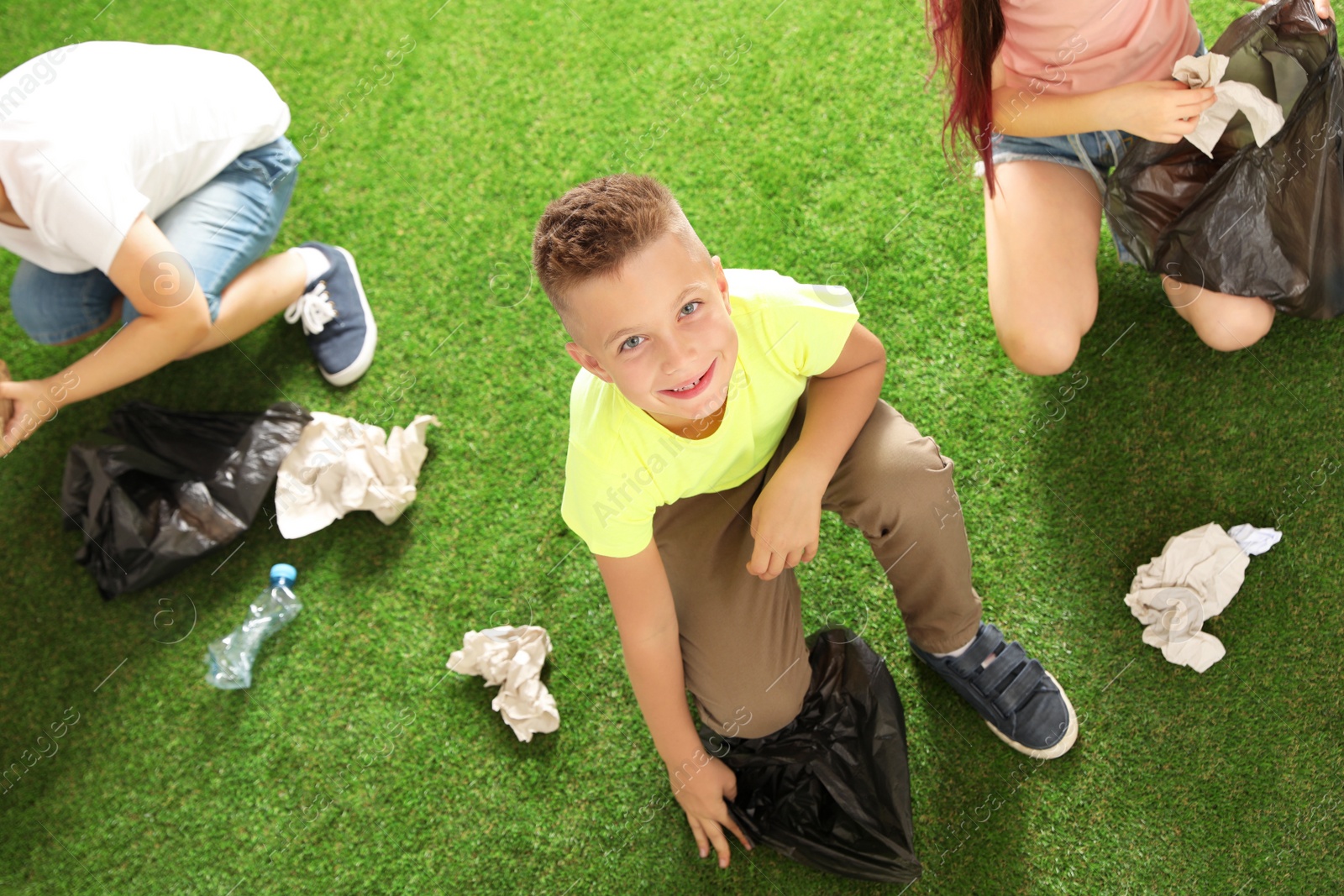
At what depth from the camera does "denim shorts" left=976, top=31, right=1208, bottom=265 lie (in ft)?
6.40

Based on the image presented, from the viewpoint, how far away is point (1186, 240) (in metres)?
1.84

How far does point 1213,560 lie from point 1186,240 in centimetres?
69

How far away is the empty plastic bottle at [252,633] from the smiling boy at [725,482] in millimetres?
1079

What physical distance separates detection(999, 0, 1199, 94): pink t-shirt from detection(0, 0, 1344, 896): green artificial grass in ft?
1.71

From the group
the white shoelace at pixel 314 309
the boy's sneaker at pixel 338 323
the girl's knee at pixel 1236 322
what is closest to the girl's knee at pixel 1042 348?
the girl's knee at pixel 1236 322

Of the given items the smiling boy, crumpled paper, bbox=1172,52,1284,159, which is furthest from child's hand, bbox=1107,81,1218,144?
the smiling boy

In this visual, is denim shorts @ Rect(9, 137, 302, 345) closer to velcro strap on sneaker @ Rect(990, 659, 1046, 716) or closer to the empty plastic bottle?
the empty plastic bottle

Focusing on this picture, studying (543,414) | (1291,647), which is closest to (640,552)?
(543,414)

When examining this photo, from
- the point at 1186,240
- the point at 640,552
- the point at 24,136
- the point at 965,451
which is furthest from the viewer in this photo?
the point at 965,451

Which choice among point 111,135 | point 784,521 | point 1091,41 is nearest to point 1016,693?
point 784,521

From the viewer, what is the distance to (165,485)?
7.92 feet

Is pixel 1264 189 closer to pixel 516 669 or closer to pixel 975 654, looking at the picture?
pixel 975 654

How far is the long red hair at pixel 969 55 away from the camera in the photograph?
68.9 inches

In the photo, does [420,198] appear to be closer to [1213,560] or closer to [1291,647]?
[1213,560]
